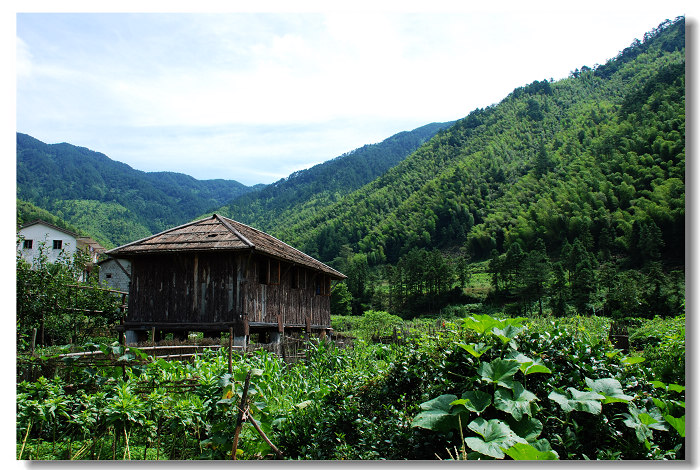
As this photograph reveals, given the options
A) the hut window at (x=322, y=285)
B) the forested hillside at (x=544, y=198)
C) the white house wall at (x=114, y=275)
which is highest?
the forested hillside at (x=544, y=198)

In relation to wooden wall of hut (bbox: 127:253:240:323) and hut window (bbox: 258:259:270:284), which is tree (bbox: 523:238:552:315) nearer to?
hut window (bbox: 258:259:270:284)

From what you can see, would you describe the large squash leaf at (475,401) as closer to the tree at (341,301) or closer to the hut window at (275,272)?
the hut window at (275,272)

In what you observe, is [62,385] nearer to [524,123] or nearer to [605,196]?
[605,196]

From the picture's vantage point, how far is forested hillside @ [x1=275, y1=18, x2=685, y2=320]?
1883 cm

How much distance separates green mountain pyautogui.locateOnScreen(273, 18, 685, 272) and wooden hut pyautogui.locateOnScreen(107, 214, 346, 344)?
18.4m

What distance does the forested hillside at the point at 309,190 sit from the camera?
94062mm

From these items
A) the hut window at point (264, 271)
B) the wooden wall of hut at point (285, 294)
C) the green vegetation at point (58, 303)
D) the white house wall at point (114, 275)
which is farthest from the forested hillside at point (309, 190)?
the hut window at point (264, 271)

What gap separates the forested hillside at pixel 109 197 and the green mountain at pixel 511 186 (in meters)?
21.8

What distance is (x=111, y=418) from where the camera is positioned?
3852 millimetres

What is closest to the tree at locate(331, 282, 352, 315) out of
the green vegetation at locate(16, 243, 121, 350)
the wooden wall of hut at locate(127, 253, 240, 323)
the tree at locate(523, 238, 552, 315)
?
the tree at locate(523, 238, 552, 315)

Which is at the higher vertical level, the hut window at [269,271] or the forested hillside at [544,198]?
the forested hillside at [544,198]

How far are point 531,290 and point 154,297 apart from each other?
104ft

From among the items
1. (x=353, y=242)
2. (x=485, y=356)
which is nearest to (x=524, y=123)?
(x=353, y=242)

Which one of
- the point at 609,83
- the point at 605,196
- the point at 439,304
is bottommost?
the point at 439,304
